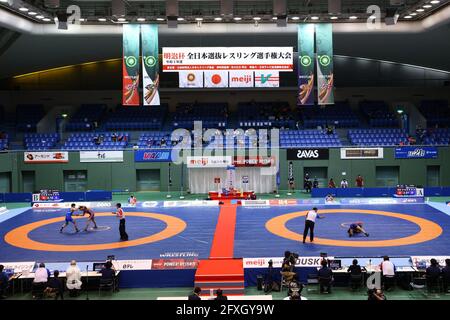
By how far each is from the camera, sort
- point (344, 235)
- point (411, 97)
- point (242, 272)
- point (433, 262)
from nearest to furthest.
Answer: point (433, 262), point (242, 272), point (344, 235), point (411, 97)

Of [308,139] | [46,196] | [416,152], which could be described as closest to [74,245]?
[46,196]

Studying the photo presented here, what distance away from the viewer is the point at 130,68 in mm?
26781

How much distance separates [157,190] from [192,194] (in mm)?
3534

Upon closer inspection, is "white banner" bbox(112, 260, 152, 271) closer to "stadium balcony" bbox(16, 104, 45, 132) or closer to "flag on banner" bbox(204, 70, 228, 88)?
"flag on banner" bbox(204, 70, 228, 88)

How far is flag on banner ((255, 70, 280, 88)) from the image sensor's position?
28.9m

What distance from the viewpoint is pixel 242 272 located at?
14.4 metres

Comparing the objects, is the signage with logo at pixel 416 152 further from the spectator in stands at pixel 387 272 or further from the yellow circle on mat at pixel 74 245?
the spectator in stands at pixel 387 272

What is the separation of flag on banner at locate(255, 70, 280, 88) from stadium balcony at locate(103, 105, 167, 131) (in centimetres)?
1442

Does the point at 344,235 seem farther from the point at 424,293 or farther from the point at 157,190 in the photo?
the point at 157,190

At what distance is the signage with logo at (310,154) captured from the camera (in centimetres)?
3469

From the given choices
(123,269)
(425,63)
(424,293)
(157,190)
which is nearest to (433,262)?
(424,293)

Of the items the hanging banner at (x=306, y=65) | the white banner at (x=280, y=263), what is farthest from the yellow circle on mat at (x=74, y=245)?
the hanging banner at (x=306, y=65)

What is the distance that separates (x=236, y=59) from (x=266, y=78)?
3.08 m

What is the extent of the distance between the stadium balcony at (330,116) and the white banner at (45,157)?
2084 cm
